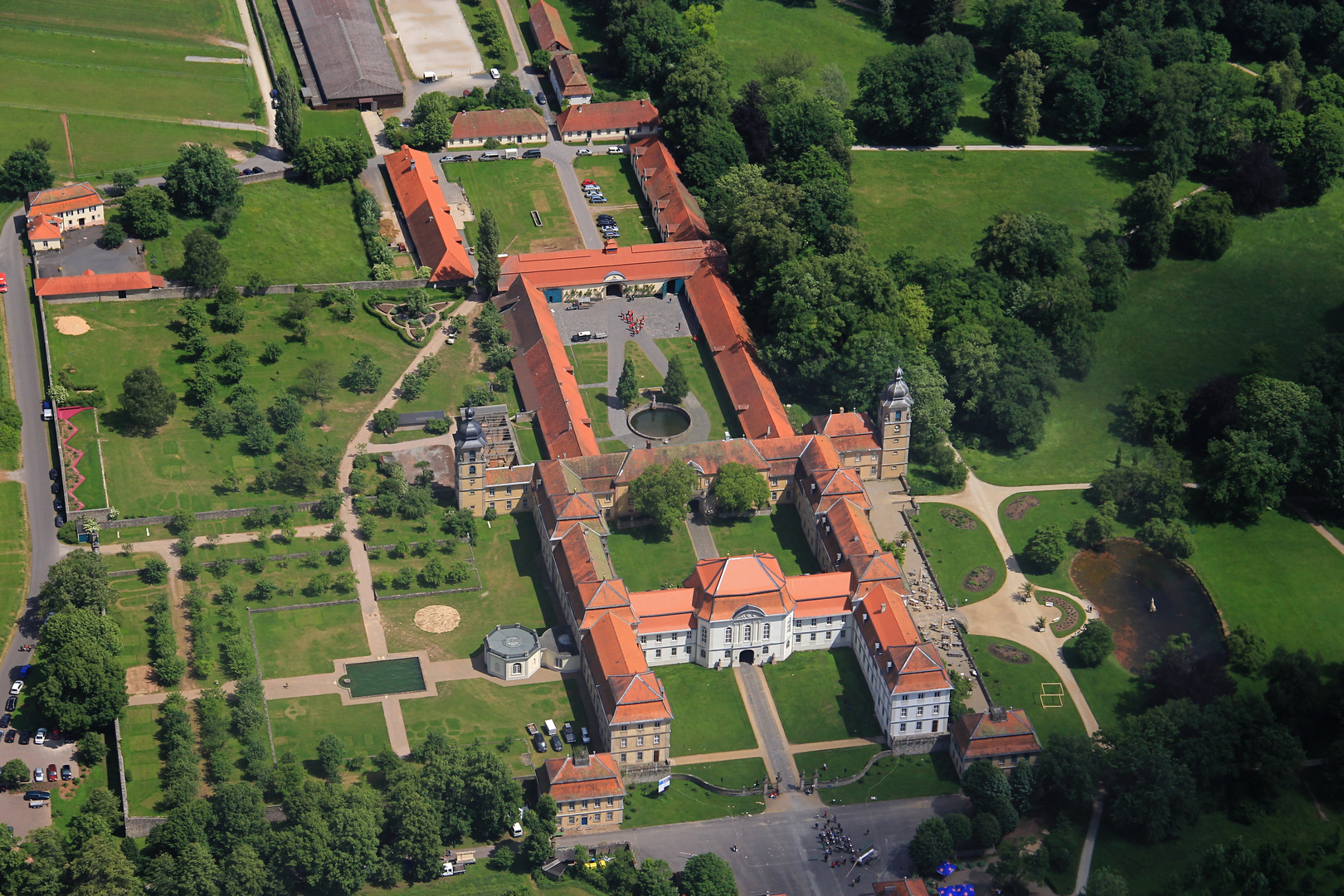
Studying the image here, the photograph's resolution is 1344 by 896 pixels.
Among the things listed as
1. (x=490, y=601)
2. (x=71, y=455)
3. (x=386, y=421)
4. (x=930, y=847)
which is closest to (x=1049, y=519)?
(x=930, y=847)

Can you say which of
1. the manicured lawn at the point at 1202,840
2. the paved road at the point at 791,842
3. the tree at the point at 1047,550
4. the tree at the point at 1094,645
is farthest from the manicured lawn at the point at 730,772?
the tree at the point at 1047,550

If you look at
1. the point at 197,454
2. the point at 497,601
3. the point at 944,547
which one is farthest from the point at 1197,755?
the point at 197,454

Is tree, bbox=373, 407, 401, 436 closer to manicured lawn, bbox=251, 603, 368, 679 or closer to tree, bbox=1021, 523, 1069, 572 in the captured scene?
manicured lawn, bbox=251, 603, 368, 679

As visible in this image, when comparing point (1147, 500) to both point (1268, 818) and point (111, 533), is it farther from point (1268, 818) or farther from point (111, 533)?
point (111, 533)

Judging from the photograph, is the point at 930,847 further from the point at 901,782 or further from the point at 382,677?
A: the point at 382,677

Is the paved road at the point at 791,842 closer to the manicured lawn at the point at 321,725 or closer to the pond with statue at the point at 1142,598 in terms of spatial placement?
the manicured lawn at the point at 321,725

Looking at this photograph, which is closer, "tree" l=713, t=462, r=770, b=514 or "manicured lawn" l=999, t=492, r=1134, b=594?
"tree" l=713, t=462, r=770, b=514

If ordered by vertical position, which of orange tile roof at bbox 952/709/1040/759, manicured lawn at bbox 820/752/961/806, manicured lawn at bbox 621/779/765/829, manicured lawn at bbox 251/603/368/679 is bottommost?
manicured lawn at bbox 621/779/765/829

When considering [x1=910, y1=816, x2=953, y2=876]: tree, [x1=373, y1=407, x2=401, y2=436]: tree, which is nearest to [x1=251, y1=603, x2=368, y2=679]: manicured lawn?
[x1=373, y1=407, x2=401, y2=436]: tree
